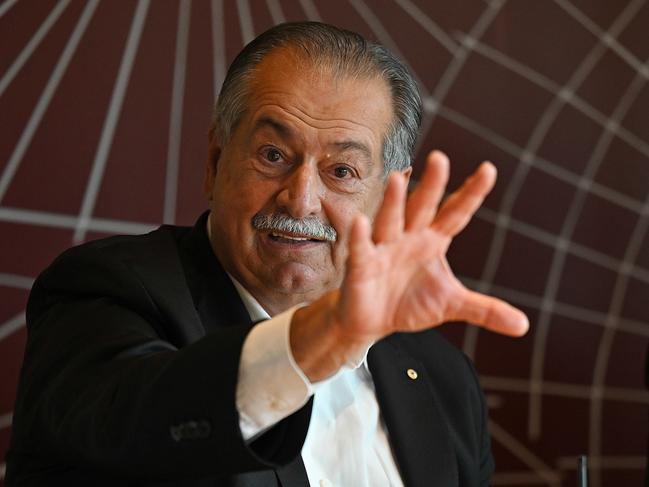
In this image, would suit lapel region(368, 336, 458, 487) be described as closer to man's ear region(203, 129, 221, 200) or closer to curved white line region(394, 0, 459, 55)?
man's ear region(203, 129, 221, 200)

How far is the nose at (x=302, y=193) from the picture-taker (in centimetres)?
192

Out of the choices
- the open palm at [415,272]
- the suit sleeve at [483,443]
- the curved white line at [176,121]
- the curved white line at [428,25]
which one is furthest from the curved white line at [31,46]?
the open palm at [415,272]

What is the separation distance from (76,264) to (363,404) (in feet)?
2.16

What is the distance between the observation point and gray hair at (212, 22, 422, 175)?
2.02m

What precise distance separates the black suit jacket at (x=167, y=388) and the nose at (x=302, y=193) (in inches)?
7.8

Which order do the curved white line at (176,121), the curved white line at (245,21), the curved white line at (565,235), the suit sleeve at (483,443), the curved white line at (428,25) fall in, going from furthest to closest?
1. the curved white line at (565,235)
2. the curved white line at (428,25)
3. the curved white line at (245,21)
4. the curved white line at (176,121)
5. the suit sleeve at (483,443)

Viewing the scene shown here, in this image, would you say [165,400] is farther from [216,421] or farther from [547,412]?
[547,412]

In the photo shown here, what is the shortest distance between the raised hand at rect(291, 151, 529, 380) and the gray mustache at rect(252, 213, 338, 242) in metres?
0.56

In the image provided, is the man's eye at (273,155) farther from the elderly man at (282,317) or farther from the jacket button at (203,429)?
the jacket button at (203,429)

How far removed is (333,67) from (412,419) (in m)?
0.71

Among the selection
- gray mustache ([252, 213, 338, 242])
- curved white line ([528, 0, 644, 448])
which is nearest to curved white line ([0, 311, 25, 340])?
gray mustache ([252, 213, 338, 242])

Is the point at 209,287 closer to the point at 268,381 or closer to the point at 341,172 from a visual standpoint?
the point at 341,172

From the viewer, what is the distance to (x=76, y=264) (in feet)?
5.80

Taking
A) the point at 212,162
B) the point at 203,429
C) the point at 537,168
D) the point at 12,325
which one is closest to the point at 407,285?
the point at 203,429
